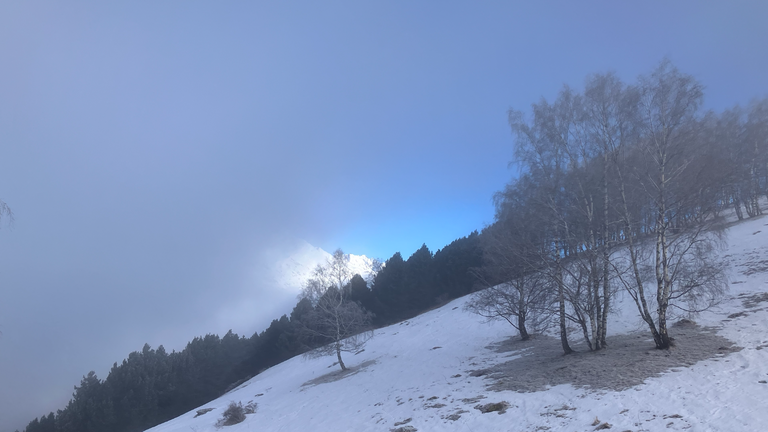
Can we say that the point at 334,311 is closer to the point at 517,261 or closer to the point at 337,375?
the point at 337,375

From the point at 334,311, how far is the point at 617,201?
68.8 feet

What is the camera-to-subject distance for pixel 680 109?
14.1 metres

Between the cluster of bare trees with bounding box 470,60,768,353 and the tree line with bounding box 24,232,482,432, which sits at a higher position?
the cluster of bare trees with bounding box 470,60,768,353

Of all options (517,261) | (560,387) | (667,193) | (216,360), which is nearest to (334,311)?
(517,261)

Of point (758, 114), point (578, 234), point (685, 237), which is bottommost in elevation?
point (685, 237)

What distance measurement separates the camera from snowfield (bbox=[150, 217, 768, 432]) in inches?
356

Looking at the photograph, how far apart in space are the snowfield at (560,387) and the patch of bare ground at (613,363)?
0.23ft

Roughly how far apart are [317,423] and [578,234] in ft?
46.2

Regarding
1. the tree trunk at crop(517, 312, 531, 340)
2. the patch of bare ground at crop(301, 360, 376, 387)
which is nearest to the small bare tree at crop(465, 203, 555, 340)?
the tree trunk at crop(517, 312, 531, 340)

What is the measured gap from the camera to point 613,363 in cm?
1336

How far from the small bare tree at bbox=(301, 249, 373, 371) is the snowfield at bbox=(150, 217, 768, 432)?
222 centimetres

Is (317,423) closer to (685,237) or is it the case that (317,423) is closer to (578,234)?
(578,234)

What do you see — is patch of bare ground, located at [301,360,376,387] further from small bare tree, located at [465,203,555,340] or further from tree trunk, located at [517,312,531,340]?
tree trunk, located at [517,312,531,340]

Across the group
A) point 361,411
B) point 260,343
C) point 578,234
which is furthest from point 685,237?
point 260,343
